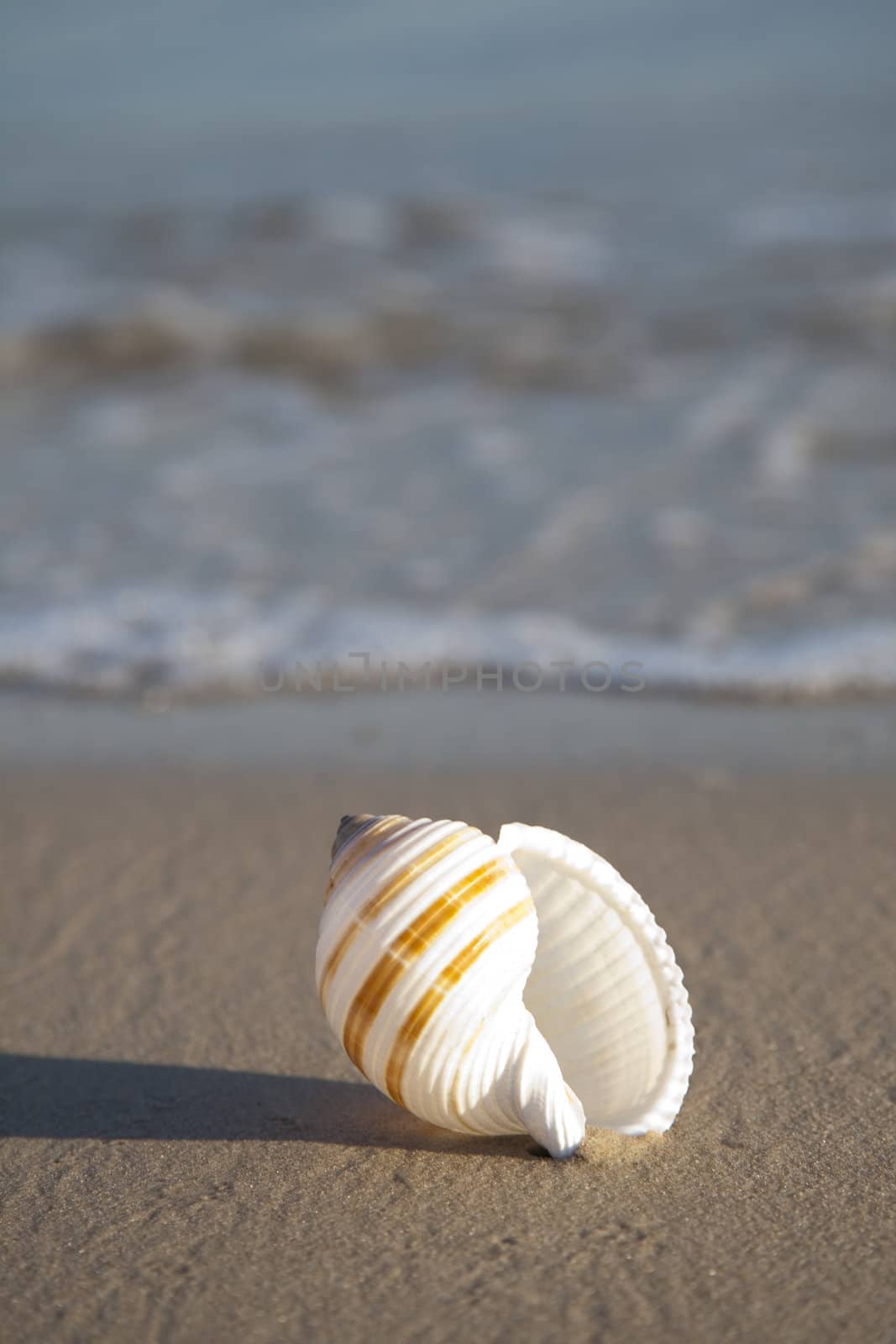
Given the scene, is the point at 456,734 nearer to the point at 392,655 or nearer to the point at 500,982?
the point at 392,655

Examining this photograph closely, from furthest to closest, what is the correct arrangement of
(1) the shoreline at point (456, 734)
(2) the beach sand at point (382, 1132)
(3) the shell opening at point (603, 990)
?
(1) the shoreline at point (456, 734) → (3) the shell opening at point (603, 990) → (2) the beach sand at point (382, 1132)

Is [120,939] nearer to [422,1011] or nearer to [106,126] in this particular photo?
[422,1011]

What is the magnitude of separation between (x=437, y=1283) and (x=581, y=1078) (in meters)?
0.32

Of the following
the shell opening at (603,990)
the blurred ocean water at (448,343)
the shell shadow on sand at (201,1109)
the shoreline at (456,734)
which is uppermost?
the shell opening at (603,990)

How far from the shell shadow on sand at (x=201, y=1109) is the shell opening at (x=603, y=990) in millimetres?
123

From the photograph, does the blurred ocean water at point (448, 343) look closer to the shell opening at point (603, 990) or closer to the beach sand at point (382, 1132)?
the beach sand at point (382, 1132)


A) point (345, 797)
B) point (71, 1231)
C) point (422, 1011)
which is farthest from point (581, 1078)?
point (345, 797)

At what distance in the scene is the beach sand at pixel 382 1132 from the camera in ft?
4.62

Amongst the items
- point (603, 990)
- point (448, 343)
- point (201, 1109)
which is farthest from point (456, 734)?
point (448, 343)

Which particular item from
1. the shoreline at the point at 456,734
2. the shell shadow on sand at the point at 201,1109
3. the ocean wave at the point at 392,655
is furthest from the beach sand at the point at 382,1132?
the ocean wave at the point at 392,655

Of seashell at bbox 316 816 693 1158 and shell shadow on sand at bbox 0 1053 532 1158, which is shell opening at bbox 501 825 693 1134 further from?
shell shadow on sand at bbox 0 1053 532 1158

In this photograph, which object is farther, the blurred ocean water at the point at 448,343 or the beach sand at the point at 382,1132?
the blurred ocean water at the point at 448,343

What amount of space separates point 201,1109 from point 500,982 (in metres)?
0.53

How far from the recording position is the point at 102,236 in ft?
30.9
